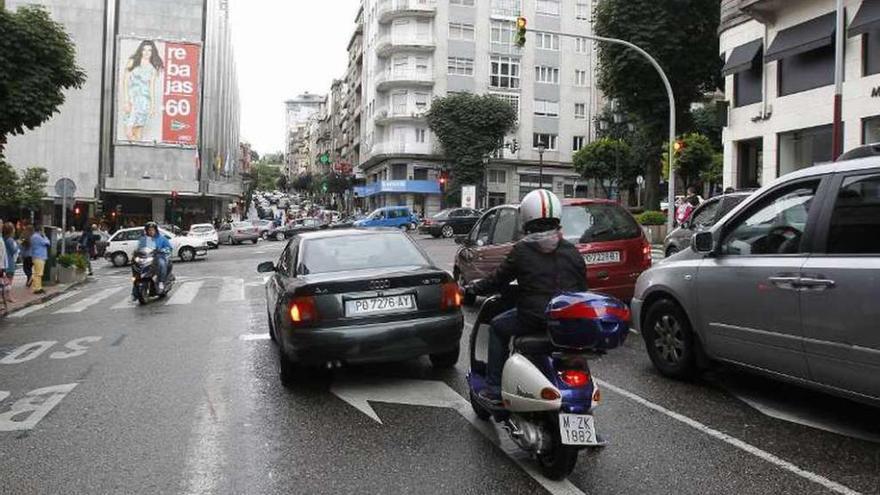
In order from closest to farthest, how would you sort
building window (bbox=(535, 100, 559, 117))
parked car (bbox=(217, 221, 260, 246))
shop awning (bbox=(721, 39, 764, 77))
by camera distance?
shop awning (bbox=(721, 39, 764, 77))
parked car (bbox=(217, 221, 260, 246))
building window (bbox=(535, 100, 559, 117))

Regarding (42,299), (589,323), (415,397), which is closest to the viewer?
(589,323)

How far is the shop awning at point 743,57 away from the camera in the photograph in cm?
2447

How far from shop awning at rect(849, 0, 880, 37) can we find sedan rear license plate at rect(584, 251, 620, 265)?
14.0 meters

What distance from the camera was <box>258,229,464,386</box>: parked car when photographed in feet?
20.4

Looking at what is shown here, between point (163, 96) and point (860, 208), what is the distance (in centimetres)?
5439

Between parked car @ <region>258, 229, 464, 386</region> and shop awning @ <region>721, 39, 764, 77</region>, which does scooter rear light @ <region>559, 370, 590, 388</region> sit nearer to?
parked car @ <region>258, 229, 464, 386</region>

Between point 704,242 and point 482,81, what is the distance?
186 ft

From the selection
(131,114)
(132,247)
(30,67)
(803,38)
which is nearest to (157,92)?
(131,114)

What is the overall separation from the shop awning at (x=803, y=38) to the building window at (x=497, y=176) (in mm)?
38143

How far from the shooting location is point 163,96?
5316cm

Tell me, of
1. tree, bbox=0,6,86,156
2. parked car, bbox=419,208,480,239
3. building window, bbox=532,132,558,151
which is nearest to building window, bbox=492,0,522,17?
building window, bbox=532,132,558,151

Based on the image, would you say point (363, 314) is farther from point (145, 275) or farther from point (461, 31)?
point (461, 31)

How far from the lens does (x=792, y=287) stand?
504 cm

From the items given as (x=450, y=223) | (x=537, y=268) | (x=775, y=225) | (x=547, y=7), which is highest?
(x=547, y=7)
